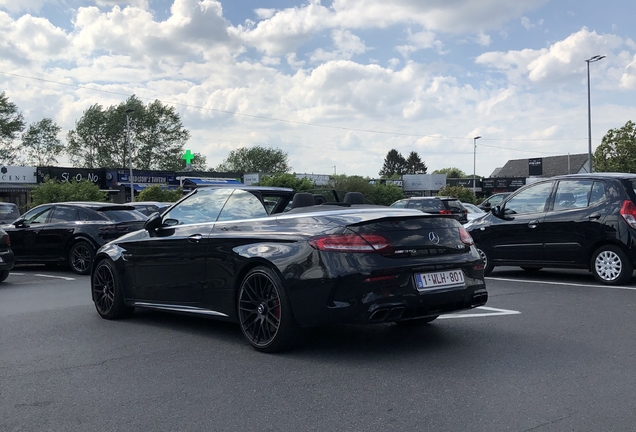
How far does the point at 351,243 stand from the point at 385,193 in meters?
58.7

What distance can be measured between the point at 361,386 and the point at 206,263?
7.32ft

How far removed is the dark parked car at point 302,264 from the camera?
512 cm

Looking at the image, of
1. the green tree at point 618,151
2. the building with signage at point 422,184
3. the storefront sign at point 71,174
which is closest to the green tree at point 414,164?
the building with signage at point 422,184

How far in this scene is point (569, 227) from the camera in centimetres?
977

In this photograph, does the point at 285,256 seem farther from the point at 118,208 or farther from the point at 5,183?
the point at 5,183

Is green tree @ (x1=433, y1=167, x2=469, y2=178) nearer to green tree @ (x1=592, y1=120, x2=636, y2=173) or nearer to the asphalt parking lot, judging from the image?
green tree @ (x1=592, y1=120, x2=636, y2=173)

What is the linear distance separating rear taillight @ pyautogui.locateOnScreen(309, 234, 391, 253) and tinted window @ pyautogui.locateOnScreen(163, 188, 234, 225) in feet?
4.89

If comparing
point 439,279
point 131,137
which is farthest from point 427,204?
point 131,137

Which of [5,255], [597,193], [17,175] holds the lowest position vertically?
[5,255]

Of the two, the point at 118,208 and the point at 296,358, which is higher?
the point at 118,208

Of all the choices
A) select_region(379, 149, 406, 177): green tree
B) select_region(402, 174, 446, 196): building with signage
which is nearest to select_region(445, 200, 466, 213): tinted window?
select_region(402, 174, 446, 196): building with signage

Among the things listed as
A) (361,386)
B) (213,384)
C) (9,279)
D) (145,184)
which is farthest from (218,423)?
(145,184)

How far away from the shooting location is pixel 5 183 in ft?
134

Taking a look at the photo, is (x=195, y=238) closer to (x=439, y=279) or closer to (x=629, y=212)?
(x=439, y=279)
